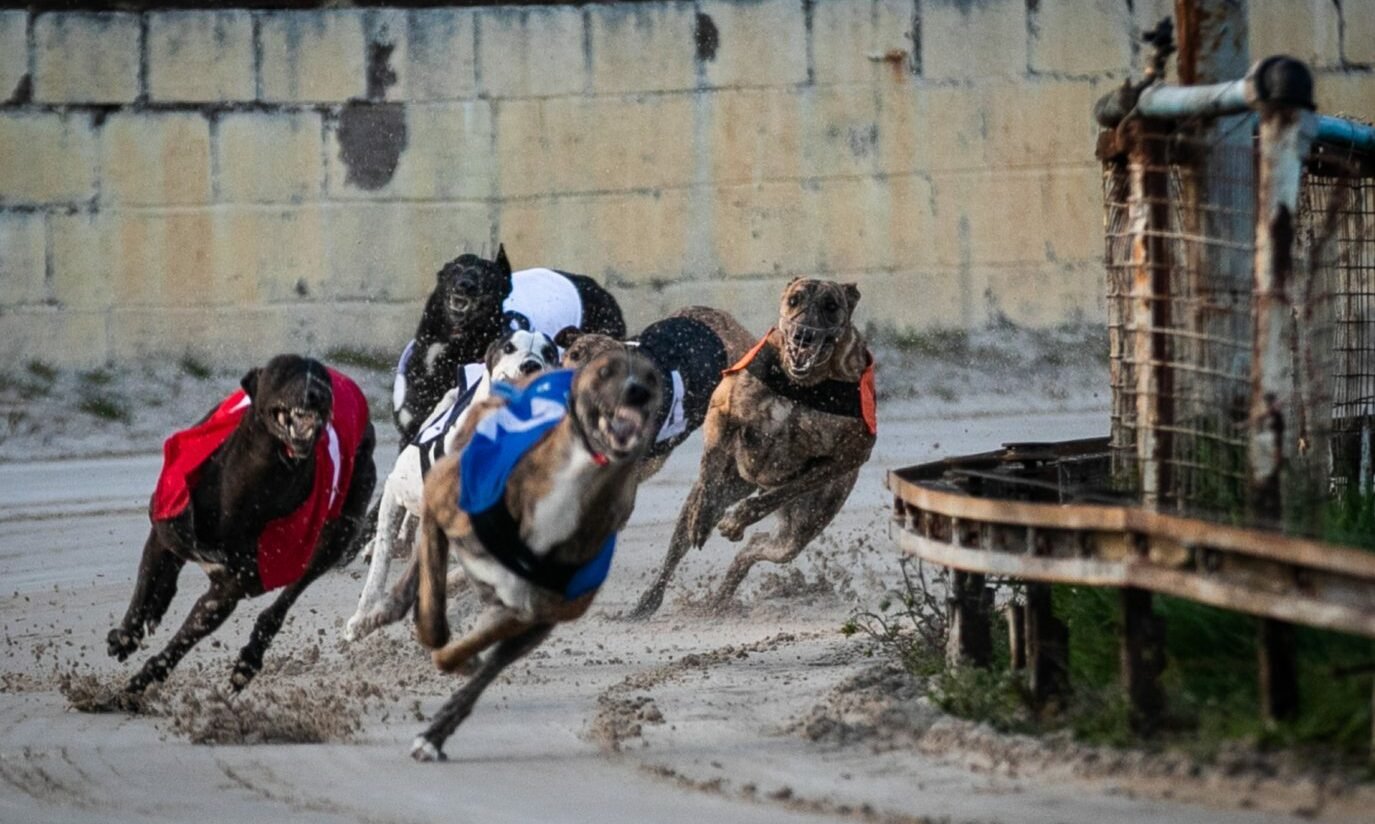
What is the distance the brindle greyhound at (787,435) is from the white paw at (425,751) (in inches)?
77.0

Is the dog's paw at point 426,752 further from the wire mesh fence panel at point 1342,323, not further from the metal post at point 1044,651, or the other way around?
the wire mesh fence panel at point 1342,323

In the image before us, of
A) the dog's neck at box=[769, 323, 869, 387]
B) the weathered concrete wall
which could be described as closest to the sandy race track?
the dog's neck at box=[769, 323, 869, 387]

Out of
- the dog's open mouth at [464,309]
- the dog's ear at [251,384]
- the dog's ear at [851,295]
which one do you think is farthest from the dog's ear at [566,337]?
the dog's ear at [251,384]

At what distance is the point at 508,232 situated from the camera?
1009 centimetres

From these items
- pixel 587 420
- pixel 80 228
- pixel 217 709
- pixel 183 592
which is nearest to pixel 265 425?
pixel 217 709

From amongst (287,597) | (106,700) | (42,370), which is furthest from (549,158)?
(106,700)

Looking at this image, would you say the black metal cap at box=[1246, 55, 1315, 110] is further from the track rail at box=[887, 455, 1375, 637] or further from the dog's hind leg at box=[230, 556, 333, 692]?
the dog's hind leg at box=[230, 556, 333, 692]

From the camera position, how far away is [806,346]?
20.4 ft

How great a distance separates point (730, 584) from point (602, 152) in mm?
3894

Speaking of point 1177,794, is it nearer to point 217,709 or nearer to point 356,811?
point 356,811

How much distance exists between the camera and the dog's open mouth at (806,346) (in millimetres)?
6207

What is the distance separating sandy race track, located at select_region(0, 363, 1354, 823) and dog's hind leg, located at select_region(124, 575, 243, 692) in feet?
0.30

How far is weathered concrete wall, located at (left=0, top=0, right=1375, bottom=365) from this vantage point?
978 cm

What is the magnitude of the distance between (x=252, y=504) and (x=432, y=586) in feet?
2.67
